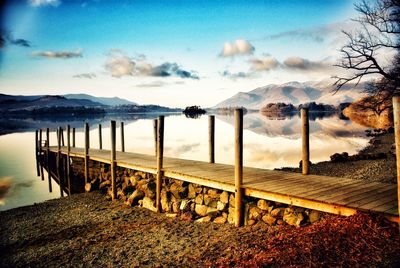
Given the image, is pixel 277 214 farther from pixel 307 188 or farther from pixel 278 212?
pixel 307 188

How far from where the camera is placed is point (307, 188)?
7676 mm

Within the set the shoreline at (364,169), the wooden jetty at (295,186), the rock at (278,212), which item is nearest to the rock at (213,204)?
the wooden jetty at (295,186)

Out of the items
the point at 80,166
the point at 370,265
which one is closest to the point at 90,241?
the point at 370,265

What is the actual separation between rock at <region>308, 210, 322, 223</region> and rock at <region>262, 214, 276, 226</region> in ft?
3.29

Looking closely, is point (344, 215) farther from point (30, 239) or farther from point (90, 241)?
point (30, 239)

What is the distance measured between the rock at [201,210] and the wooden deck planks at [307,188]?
84 centimetres

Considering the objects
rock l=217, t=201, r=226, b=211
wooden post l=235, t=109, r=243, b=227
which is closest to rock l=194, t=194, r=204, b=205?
rock l=217, t=201, r=226, b=211

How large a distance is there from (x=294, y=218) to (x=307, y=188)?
0.94 metres

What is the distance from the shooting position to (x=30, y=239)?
10.5 meters

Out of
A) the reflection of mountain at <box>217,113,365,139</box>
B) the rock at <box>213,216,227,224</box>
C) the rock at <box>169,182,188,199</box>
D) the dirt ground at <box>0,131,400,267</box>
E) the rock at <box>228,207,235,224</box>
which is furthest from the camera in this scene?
the reflection of mountain at <box>217,113,365,139</box>

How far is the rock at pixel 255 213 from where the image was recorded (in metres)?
8.11

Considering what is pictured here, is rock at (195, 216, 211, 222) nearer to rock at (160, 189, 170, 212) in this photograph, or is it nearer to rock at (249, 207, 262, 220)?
rock at (249, 207, 262, 220)

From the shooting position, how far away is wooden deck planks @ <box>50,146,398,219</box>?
6250 mm

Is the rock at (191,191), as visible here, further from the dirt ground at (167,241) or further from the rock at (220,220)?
the rock at (220,220)
